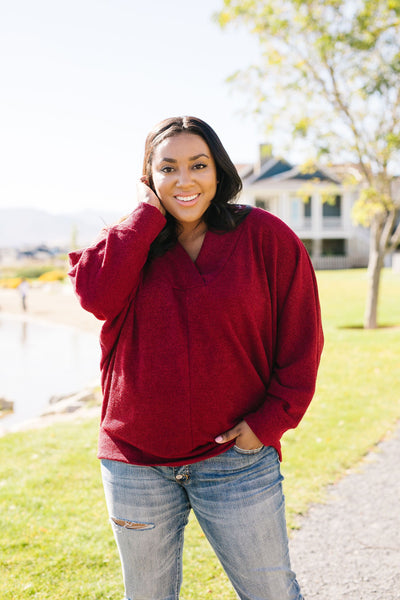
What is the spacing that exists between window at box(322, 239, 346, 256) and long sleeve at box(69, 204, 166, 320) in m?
36.0

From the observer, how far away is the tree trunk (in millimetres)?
12555

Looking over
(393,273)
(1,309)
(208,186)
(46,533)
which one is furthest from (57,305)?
(208,186)

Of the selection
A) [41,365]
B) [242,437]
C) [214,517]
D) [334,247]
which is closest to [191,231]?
[242,437]

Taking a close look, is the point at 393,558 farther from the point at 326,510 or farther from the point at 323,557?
the point at 326,510

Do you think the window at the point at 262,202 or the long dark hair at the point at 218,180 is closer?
the long dark hair at the point at 218,180

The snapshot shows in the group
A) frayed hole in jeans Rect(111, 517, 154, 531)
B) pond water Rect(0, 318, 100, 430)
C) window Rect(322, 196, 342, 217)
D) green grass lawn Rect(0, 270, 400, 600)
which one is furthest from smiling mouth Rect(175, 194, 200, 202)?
window Rect(322, 196, 342, 217)

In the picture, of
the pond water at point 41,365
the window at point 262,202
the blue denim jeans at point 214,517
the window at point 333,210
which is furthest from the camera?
the window at point 262,202

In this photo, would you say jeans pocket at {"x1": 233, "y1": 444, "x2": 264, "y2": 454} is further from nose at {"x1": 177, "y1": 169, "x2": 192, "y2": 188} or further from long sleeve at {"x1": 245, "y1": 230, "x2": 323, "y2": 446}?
nose at {"x1": 177, "y1": 169, "x2": 192, "y2": 188}

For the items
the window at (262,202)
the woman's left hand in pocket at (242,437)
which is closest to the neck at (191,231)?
the woman's left hand in pocket at (242,437)

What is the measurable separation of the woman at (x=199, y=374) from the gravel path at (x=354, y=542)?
163 centimetres

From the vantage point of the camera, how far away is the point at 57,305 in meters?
26.8

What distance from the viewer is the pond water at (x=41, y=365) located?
35.4 feet

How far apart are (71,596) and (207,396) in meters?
2.04

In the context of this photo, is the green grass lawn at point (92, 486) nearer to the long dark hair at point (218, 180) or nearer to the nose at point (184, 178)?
the long dark hair at point (218, 180)
